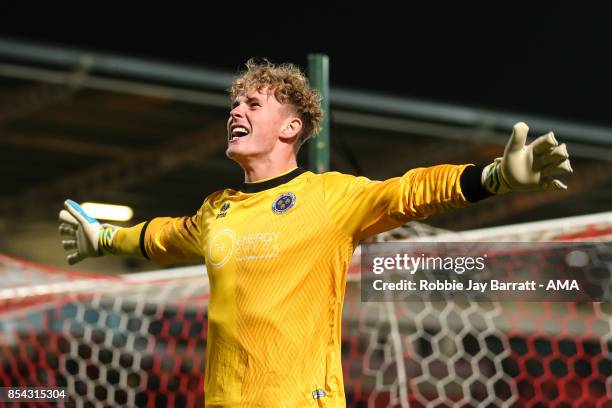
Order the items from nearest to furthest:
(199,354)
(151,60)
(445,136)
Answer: (199,354), (151,60), (445,136)

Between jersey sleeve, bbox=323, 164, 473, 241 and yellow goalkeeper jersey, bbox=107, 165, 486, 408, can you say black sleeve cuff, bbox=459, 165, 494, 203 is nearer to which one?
jersey sleeve, bbox=323, 164, 473, 241

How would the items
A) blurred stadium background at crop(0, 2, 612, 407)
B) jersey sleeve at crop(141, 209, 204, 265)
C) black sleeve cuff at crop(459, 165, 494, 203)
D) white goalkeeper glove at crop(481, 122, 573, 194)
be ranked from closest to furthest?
white goalkeeper glove at crop(481, 122, 573, 194) < black sleeve cuff at crop(459, 165, 494, 203) < jersey sleeve at crop(141, 209, 204, 265) < blurred stadium background at crop(0, 2, 612, 407)

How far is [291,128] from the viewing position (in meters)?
4.09

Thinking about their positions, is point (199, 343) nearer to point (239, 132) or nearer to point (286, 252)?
point (239, 132)

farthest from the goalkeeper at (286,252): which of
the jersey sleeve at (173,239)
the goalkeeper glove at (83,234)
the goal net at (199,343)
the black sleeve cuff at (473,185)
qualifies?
the goal net at (199,343)

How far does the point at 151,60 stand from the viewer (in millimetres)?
13555

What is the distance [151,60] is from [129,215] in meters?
7.53

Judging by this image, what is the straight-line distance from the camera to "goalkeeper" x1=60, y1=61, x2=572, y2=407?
354 centimetres

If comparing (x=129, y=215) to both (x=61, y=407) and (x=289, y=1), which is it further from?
(x=61, y=407)

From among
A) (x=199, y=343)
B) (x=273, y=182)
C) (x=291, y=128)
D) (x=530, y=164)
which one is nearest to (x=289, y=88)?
(x=291, y=128)

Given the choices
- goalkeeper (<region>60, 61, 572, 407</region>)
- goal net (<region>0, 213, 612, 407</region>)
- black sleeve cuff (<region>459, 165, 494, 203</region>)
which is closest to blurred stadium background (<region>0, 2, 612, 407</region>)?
goal net (<region>0, 213, 612, 407</region>)

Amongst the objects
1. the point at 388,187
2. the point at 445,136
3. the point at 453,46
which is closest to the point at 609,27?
the point at 453,46

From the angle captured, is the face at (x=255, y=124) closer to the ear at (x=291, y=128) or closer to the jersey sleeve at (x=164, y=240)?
the ear at (x=291, y=128)

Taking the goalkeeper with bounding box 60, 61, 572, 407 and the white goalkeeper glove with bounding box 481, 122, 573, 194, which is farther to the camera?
the goalkeeper with bounding box 60, 61, 572, 407
